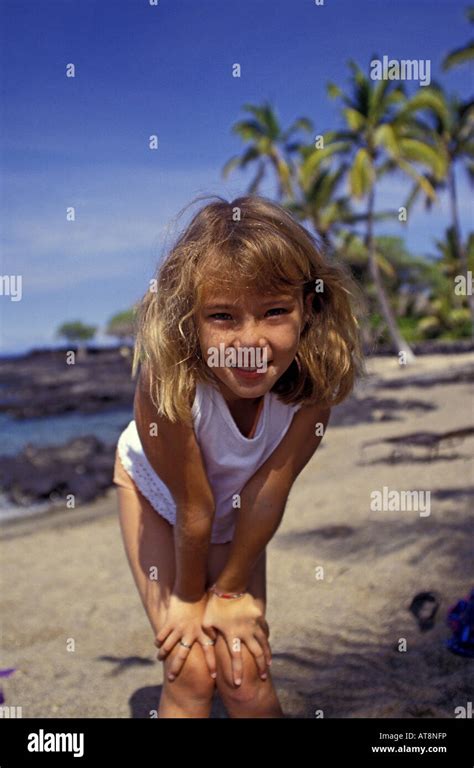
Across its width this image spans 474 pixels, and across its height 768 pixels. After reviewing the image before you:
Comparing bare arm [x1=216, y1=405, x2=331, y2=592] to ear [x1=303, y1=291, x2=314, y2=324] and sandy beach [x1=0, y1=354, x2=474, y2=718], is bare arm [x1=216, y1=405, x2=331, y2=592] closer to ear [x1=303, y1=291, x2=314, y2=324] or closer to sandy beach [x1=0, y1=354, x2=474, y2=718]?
ear [x1=303, y1=291, x2=314, y2=324]

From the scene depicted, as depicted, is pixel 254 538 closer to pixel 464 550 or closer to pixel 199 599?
pixel 199 599

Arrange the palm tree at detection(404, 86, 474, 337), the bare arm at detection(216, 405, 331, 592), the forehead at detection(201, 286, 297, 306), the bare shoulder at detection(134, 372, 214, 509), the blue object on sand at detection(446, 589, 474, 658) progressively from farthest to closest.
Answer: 1. the palm tree at detection(404, 86, 474, 337)
2. the blue object on sand at detection(446, 589, 474, 658)
3. the bare arm at detection(216, 405, 331, 592)
4. the bare shoulder at detection(134, 372, 214, 509)
5. the forehead at detection(201, 286, 297, 306)

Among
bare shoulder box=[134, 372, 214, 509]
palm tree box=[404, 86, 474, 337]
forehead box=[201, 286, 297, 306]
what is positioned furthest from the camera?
palm tree box=[404, 86, 474, 337]

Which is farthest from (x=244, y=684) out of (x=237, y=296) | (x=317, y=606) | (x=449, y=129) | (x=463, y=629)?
(x=449, y=129)

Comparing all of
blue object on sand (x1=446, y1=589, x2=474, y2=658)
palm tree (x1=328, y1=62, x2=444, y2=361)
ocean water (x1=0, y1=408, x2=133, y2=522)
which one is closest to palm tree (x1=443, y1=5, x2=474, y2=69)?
palm tree (x1=328, y1=62, x2=444, y2=361)

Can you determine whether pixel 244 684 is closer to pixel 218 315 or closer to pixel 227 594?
pixel 227 594

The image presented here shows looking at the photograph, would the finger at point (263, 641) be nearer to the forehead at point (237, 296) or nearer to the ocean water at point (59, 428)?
the forehead at point (237, 296)

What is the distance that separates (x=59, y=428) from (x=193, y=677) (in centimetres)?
1865

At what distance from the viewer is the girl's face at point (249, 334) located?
1910 mm

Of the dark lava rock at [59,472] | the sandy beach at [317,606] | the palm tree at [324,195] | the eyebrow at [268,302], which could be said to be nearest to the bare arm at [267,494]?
the eyebrow at [268,302]

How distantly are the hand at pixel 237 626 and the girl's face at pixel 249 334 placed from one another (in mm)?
610

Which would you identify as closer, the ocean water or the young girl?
the young girl

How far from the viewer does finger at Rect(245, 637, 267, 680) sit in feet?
7.11
